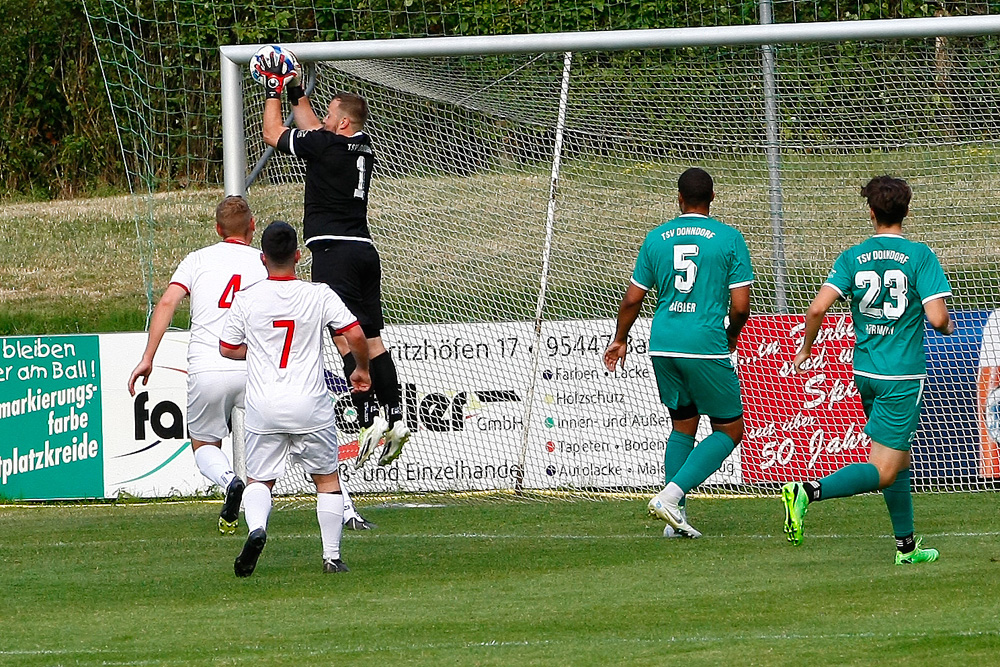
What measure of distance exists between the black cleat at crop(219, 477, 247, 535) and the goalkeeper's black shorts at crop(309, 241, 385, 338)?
124 cm

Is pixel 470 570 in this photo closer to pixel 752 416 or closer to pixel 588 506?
pixel 588 506

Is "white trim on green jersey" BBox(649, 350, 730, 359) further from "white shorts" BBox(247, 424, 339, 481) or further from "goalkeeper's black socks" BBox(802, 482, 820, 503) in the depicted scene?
"white shorts" BBox(247, 424, 339, 481)

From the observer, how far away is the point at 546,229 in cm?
1143

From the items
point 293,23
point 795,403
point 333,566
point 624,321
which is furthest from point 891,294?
point 293,23

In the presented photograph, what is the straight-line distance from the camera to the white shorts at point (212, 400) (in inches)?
341

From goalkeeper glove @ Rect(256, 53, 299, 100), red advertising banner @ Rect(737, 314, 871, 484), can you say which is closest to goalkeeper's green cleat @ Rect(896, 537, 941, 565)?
red advertising banner @ Rect(737, 314, 871, 484)

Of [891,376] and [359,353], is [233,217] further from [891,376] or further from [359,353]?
[891,376]

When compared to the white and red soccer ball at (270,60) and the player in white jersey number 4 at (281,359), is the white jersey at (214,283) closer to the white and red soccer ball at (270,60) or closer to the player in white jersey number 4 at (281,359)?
the white and red soccer ball at (270,60)

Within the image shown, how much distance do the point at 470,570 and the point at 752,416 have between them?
436 centimetres

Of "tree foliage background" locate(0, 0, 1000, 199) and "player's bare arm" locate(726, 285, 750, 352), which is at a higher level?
"tree foliage background" locate(0, 0, 1000, 199)

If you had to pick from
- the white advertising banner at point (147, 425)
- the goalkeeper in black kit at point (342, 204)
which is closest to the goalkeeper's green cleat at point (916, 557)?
the goalkeeper in black kit at point (342, 204)

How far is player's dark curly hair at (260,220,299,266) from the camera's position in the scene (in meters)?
6.89

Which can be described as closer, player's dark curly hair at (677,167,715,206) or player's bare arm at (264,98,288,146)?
player's dark curly hair at (677,167,715,206)

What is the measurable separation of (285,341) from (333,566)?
1159mm
